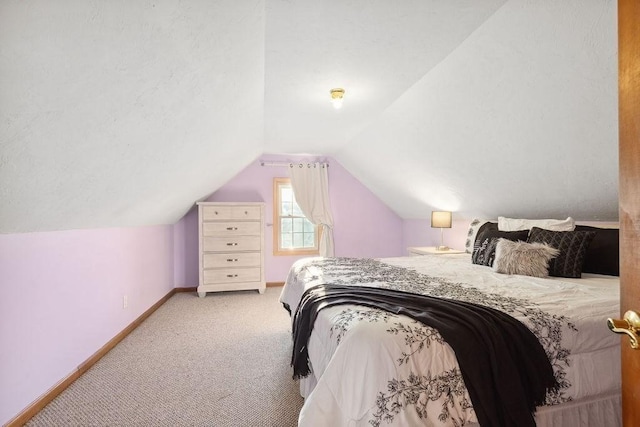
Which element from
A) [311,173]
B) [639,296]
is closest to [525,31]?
[639,296]

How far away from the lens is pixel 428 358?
1396 millimetres

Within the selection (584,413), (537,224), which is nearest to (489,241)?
(537,224)

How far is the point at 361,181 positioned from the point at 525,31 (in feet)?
12.7

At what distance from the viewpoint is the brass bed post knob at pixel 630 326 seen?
0.67 m

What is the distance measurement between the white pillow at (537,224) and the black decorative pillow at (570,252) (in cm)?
23

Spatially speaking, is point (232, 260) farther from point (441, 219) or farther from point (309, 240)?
point (441, 219)

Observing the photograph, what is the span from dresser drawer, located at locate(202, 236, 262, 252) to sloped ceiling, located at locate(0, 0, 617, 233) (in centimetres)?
121

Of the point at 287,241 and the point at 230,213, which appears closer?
the point at 230,213

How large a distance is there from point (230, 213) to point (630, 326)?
14.9ft

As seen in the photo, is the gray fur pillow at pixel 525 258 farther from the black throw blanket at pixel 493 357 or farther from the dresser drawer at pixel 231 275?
the dresser drawer at pixel 231 275

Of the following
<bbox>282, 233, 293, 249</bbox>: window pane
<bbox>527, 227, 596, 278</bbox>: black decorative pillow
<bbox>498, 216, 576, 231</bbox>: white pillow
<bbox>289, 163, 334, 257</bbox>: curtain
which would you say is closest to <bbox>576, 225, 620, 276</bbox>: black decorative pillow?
<bbox>527, 227, 596, 278</bbox>: black decorative pillow

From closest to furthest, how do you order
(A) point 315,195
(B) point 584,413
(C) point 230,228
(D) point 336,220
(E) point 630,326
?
(E) point 630,326 < (B) point 584,413 < (C) point 230,228 < (A) point 315,195 < (D) point 336,220

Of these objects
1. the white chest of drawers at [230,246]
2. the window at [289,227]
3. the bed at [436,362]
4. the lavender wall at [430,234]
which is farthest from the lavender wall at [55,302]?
the lavender wall at [430,234]

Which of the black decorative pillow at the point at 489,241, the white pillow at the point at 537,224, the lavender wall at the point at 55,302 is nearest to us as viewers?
the lavender wall at the point at 55,302
